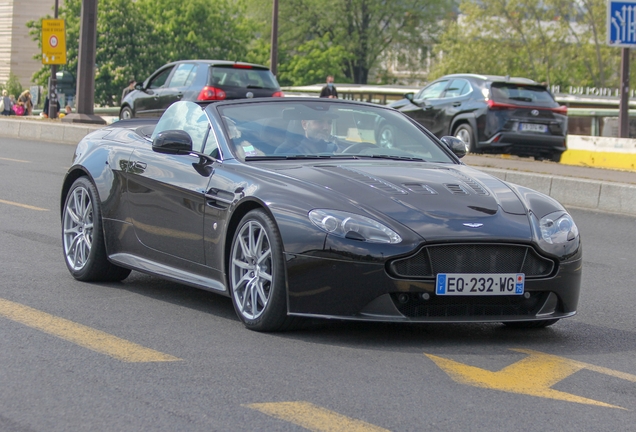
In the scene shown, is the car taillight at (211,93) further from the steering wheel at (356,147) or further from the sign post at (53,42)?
the steering wheel at (356,147)

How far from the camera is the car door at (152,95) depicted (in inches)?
877

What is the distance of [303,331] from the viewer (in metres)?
5.77

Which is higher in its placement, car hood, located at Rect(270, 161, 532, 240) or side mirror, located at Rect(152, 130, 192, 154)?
side mirror, located at Rect(152, 130, 192, 154)

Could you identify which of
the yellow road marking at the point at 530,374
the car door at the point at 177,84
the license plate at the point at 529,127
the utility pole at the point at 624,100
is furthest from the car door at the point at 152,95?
the yellow road marking at the point at 530,374

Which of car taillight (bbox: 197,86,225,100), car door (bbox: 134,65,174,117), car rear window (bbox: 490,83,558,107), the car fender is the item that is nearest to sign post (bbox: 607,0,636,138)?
car rear window (bbox: 490,83,558,107)

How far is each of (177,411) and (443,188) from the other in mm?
2255

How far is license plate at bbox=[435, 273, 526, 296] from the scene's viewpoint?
5.41m

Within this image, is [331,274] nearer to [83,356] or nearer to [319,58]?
[83,356]

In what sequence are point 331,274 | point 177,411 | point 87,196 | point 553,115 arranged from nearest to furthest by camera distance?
point 177,411 < point 331,274 < point 87,196 < point 553,115

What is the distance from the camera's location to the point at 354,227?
5.40 metres

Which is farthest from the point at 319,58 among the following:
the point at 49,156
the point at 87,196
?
the point at 87,196

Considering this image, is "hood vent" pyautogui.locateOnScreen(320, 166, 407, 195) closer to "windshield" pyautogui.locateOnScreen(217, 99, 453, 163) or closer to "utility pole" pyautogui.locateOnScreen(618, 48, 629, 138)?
"windshield" pyautogui.locateOnScreen(217, 99, 453, 163)

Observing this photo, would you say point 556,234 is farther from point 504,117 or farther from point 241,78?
point 241,78

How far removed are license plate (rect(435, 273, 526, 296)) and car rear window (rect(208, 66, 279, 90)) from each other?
52.9ft
